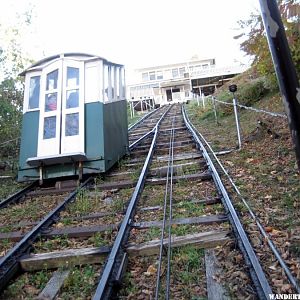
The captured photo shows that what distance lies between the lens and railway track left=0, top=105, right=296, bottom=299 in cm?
340

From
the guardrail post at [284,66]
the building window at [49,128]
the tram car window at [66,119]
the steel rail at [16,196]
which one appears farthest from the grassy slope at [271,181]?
the steel rail at [16,196]

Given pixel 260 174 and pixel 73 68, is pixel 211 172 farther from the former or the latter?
pixel 73 68

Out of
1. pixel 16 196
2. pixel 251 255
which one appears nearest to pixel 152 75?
pixel 16 196

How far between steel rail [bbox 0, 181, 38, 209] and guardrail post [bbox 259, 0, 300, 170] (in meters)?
5.56

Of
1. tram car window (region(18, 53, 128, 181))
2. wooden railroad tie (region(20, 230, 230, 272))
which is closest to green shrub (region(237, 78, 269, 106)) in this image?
tram car window (region(18, 53, 128, 181))

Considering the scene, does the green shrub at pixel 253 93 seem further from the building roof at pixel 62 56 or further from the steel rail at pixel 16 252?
the steel rail at pixel 16 252

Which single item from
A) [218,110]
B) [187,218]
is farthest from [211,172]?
[218,110]

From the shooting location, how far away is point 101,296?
3082 millimetres

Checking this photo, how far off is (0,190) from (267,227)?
611cm

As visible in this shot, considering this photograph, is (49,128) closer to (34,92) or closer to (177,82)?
(34,92)

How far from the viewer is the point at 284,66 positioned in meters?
2.65

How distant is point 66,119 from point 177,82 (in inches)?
1836

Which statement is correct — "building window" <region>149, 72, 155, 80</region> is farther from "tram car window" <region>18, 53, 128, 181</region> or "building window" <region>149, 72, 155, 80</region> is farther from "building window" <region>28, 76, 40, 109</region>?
"building window" <region>28, 76, 40, 109</region>

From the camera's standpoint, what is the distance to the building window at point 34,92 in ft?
27.7
